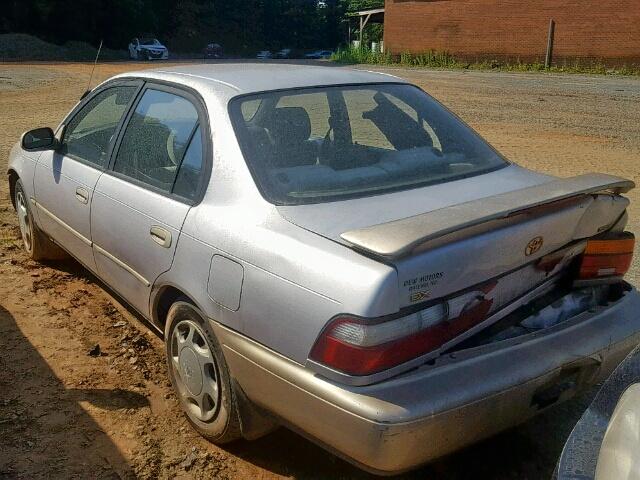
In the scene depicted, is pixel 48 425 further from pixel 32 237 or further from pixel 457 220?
pixel 32 237

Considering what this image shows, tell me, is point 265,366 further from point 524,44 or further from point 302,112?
point 524,44

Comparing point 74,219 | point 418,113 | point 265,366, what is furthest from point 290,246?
point 74,219

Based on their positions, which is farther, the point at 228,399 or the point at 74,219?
the point at 74,219

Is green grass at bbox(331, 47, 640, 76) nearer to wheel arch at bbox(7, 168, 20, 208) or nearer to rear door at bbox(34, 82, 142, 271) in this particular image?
wheel arch at bbox(7, 168, 20, 208)

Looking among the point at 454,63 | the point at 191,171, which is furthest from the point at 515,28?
the point at 191,171

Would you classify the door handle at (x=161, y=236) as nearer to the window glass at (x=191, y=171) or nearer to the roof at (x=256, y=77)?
the window glass at (x=191, y=171)

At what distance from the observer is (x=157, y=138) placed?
3.62m

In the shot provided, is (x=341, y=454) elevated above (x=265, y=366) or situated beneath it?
situated beneath

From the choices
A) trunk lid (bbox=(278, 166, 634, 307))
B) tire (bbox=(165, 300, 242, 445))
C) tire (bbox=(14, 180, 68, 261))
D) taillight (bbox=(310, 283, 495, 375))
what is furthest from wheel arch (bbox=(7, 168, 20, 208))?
taillight (bbox=(310, 283, 495, 375))

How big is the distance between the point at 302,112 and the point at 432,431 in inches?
68.3

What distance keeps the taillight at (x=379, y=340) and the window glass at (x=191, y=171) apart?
1.13 meters

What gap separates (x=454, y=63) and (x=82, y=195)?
34914 mm

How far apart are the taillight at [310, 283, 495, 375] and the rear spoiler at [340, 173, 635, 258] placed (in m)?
0.25

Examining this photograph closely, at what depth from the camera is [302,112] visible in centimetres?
339
